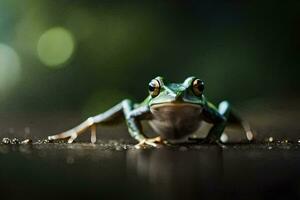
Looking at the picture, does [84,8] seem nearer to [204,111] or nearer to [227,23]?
[227,23]

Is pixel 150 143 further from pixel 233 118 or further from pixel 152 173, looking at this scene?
pixel 152 173

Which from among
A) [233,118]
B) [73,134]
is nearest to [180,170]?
[73,134]

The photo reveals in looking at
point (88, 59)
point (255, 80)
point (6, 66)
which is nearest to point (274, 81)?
point (255, 80)

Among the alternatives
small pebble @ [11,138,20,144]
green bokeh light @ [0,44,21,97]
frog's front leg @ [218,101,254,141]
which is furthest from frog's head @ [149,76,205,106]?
green bokeh light @ [0,44,21,97]

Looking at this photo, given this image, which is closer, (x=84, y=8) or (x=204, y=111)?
(x=204, y=111)

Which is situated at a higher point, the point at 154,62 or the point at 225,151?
the point at 154,62

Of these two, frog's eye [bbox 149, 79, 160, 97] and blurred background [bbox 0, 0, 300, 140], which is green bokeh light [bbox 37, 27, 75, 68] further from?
frog's eye [bbox 149, 79, 160, 97]
